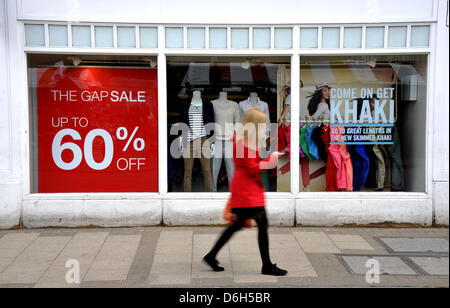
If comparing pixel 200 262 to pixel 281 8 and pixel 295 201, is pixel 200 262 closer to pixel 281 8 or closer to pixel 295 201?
pixel 295 201

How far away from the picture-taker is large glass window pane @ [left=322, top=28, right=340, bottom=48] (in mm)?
7129

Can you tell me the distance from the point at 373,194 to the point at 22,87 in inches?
226

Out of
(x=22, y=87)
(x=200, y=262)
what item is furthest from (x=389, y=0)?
(x=22, y=87)

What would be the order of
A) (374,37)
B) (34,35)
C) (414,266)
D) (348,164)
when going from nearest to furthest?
(414,266)
(34,35)
(374,37)
(348,164)

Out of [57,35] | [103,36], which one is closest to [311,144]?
[103,36]

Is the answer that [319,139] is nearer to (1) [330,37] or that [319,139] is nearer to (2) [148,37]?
(1) [330,37]

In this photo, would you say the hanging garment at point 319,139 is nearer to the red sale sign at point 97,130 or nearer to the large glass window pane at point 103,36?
the red sale sign at point 97,130

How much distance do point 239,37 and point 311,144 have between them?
6.90 feet

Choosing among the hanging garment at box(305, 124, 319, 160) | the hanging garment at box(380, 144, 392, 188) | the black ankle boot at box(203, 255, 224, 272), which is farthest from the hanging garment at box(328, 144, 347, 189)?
the black ankle boot at box(203, 255, 224, 272)

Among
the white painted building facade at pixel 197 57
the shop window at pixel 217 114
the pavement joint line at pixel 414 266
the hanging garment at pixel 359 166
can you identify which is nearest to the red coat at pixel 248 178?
the pavement joint line at pixel 414 266

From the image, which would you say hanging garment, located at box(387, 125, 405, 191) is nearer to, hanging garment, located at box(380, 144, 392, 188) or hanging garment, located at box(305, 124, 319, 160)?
hanging garment, located at box(380, 144, 392, 188)

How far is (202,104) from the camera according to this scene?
754 centimetres

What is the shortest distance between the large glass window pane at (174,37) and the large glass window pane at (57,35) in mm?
1574

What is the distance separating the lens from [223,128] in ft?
24.9
